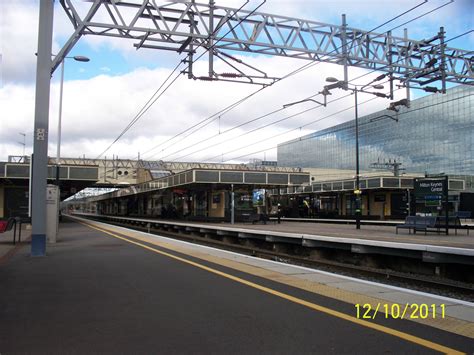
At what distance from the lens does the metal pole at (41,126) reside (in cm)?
1293

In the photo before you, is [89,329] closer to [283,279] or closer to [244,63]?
[283,279]

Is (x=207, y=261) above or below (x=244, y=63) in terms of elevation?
below

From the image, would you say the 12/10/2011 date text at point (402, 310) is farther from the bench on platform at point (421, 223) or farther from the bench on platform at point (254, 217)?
the bench on platform at point (254, 217)

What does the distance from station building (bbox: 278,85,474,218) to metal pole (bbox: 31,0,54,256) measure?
112 feet

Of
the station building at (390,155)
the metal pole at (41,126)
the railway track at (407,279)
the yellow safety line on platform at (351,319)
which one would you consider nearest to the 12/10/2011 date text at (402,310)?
the yellow safety line on platform at (351,319)

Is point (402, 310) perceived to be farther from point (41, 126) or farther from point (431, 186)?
point (431, 186)

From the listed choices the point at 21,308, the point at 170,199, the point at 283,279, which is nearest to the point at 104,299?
the point at 21,308

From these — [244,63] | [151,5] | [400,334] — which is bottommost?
[400,334]

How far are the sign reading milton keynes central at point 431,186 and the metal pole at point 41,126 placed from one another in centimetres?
1580

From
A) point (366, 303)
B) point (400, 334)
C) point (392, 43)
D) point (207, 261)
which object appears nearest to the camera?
point (400, 334)

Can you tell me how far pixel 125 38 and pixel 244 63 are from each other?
155 inches

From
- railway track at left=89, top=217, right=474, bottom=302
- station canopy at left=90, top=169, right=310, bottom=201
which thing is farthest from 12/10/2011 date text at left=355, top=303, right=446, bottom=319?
station canopy at left=90, top=169, right=310, bottom=201

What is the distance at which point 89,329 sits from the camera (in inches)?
215

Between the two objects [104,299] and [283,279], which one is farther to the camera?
[283,279]
